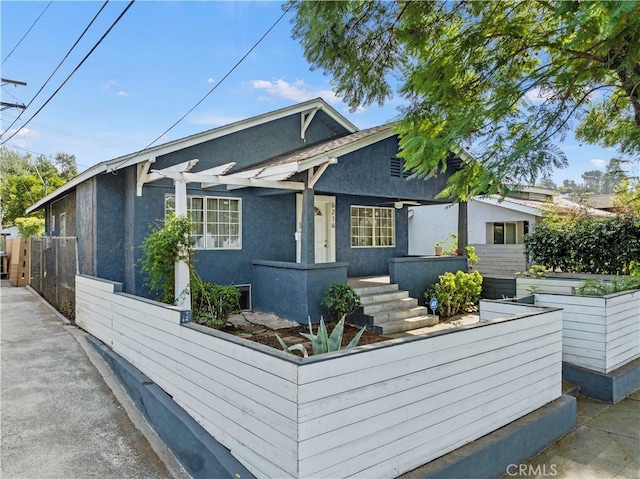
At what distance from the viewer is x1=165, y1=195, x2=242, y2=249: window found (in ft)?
30.0

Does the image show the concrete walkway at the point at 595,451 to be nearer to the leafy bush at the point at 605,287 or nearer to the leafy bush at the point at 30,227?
the leafy bush at the point at 605,287

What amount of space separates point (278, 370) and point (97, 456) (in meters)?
2.70

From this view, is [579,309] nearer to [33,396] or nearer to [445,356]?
[445,356]

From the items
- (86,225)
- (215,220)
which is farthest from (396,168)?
(86,225)

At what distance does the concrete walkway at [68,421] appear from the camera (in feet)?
12.4

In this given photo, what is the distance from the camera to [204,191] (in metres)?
9.20

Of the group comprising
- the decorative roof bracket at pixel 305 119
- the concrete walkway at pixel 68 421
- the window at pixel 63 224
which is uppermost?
the decorative roof bracket at pixel 305 119

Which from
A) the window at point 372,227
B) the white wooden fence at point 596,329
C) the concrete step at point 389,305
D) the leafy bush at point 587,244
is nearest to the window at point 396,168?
the window at point 372,227

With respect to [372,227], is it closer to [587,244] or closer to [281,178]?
[281,178]

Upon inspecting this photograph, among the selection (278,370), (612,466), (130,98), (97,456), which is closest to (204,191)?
(97,456)

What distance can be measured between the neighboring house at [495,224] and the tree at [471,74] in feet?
21.5

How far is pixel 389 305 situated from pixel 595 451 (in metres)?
4.75

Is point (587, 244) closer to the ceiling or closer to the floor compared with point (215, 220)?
closer to the floor

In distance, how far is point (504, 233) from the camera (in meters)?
16.3
